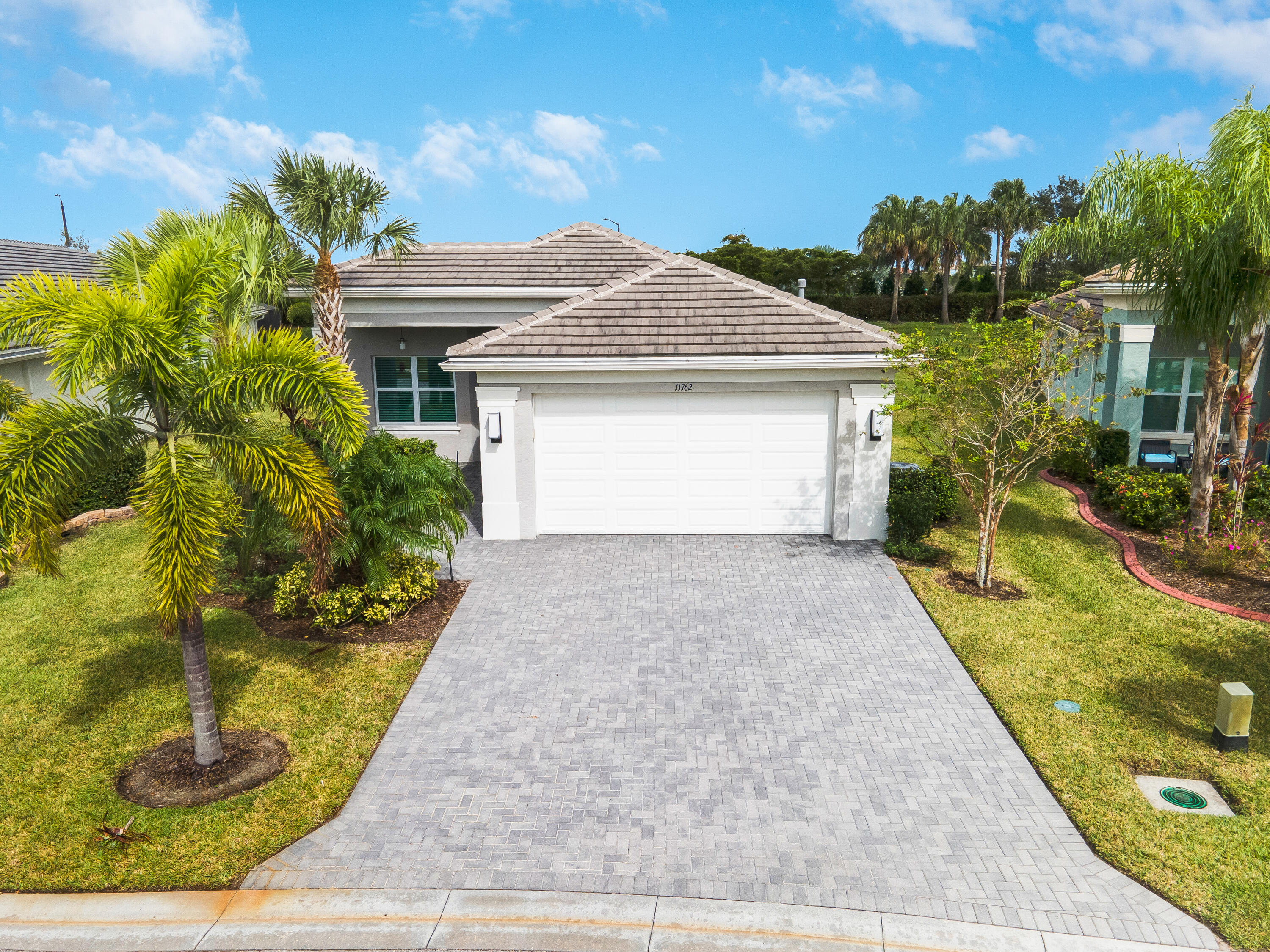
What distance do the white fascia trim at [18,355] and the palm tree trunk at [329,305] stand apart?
458 centimetres

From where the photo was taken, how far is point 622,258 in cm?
1939

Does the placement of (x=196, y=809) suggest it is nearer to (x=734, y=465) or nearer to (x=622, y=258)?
(x=734, y=465)

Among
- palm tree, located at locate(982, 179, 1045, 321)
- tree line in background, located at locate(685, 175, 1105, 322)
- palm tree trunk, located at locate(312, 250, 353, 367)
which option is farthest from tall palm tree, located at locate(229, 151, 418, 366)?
palm tree, located at locate(982, 179, 1045, 321)

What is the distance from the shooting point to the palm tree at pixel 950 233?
55.2m

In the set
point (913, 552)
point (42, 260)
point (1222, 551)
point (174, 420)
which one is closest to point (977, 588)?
point (913, 552)

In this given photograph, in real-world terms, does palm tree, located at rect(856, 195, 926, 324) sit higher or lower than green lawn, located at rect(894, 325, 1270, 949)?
A: higher

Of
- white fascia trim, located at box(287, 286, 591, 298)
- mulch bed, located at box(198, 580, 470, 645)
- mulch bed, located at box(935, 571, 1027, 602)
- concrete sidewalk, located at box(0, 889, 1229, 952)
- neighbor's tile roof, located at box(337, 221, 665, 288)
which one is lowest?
concrete sidewalk, located at box(0, 889, 1229, 952)

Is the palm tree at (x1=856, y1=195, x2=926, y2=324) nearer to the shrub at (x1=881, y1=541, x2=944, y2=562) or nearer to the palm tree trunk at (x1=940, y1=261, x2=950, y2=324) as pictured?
the palm tree trunk at (x1=940, y1=261, x2=950, y2=324)

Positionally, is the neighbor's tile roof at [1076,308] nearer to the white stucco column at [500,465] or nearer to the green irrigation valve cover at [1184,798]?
the green irrigation valve cover at [1184,798]

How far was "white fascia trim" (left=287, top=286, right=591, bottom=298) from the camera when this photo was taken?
1770cm

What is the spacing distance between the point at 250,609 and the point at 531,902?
717cm

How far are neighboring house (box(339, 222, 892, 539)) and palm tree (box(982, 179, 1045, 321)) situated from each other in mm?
46163

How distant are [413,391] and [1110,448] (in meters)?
14.6

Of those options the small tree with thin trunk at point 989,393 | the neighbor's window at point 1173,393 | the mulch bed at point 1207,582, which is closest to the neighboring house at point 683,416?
the small tree with thin trunk at point 989,393
